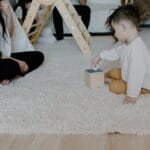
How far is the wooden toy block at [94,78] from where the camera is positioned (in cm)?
191

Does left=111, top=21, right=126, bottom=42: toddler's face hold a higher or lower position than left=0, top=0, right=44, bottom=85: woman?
higher

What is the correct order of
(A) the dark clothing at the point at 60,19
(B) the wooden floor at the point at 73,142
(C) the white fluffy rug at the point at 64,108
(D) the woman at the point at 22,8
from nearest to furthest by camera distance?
(B) the wooden floor at the point at 73,142, (C) the white fluffy rug at the point at 64,108, (D) the woman at the point at 22,8, (A) the dark clothing at the point at 60,19

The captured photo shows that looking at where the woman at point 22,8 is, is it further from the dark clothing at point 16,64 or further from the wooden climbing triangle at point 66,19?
the dark clothing at point 16,64

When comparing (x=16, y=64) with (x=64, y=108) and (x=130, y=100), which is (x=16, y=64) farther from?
(x=130, y=100)

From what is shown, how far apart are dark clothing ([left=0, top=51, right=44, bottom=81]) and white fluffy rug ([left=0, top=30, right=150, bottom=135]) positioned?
1.9 inches

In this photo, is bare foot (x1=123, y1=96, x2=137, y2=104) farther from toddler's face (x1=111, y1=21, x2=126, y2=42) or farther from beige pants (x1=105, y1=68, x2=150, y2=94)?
toddler's face (x1=111, y1=21, x2=126, y2=42)

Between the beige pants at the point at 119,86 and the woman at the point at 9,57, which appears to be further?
the woman at the point at 9,57

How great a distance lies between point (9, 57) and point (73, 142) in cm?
93

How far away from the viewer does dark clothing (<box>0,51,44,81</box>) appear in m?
1.98

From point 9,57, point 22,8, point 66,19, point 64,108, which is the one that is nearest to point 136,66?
point 64,108

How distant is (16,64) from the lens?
6.66ft

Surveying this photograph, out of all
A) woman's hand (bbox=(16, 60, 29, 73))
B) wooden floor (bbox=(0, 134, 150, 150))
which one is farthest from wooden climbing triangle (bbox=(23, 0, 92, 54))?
wooden floor (bbox=(0, 134, 150, 150))

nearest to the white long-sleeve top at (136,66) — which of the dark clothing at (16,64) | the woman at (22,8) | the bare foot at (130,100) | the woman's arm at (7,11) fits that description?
the bare foot at (130,100)

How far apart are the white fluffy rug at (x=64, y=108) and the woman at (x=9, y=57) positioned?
0.05 meters
